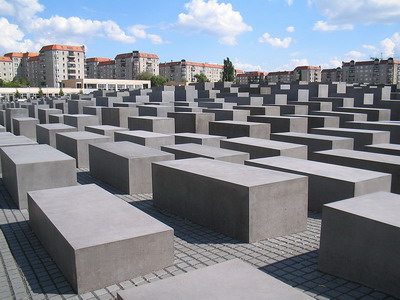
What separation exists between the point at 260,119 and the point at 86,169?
783 centimetres

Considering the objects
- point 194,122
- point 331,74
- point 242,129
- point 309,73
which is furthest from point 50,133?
point 331,74

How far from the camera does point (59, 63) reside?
114 meters

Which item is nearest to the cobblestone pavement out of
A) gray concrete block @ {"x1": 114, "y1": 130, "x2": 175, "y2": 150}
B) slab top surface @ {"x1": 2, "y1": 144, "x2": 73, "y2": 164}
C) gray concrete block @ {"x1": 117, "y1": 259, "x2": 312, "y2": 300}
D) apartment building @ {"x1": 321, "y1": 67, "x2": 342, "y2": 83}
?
gray concrete block @ {"x1": 117, "y1": 259, "x2": 312, "y2": 300}

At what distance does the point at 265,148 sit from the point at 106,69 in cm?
13237

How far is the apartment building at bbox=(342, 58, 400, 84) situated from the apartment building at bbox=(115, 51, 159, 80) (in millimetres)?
66699

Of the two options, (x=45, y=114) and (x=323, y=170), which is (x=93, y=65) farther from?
(x=323, y=170)

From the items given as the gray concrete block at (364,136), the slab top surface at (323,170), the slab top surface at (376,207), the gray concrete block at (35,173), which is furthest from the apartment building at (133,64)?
the slab top surface at (376,207)

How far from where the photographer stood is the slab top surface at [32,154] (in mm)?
8758

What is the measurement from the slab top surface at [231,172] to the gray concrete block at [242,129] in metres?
5.98

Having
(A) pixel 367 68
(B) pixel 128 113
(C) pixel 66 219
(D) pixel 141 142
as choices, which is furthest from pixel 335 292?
(A) pixel 367 68

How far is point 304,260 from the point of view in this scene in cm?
577

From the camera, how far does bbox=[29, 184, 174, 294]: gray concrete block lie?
15.9 feet

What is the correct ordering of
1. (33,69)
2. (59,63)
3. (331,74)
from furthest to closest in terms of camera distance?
(331,74)
(33,69)
(59,63)

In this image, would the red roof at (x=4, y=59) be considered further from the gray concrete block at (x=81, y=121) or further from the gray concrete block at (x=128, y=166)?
the gray concrete block at (x=128, y=166)
